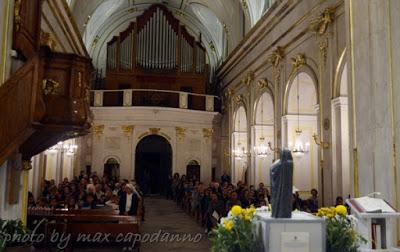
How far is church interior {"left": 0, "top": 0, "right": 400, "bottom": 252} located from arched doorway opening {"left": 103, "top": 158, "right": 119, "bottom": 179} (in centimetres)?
8

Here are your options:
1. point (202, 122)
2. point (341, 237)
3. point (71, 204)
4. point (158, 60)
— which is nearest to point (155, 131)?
point (202, 122)

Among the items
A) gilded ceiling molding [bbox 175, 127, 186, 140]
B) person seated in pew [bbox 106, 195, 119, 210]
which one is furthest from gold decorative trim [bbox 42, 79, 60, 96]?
gilded ceiling molding [bbox 175, 127, 186, 140]

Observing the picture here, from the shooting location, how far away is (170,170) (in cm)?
2331

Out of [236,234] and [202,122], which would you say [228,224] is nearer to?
[236,234]

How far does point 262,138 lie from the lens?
53.8 feet

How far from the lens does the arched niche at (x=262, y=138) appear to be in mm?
16297

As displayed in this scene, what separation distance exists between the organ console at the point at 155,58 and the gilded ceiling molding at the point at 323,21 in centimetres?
1266

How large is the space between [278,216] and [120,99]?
1928 centimetres

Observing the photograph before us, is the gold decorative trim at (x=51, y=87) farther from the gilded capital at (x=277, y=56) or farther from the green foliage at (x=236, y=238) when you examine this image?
the gilded capital at (x=277, y=56)

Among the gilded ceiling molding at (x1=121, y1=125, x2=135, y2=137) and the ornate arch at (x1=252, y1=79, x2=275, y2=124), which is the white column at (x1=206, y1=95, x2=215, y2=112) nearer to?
the gilded ceiling molding at (x1=121, y1=125, x2=135, y2=137)

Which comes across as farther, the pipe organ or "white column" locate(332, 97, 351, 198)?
the pipe organ

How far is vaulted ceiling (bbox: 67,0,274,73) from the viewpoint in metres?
20.0

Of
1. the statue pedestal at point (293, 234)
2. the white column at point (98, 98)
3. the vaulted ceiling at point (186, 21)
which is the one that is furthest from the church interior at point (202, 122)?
the white column at point (98, 98)

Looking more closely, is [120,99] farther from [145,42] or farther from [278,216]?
[278,216]
